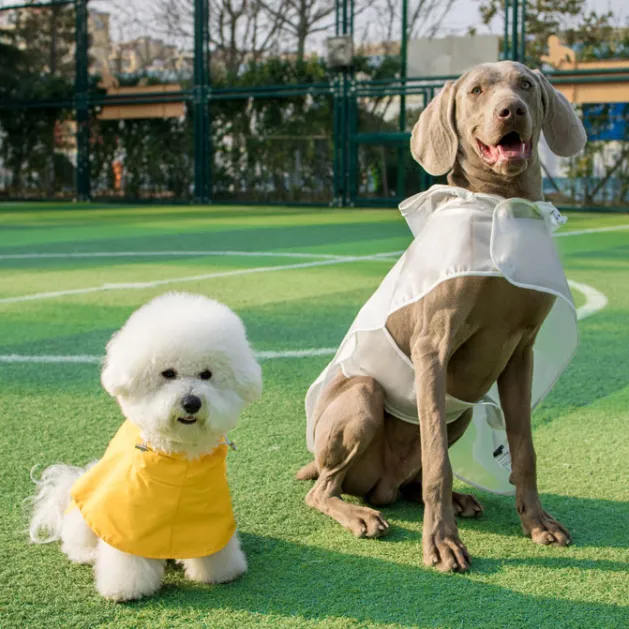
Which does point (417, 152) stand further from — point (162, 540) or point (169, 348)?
point (162, 540)

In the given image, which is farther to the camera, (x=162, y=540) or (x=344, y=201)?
(x=344, y=201)

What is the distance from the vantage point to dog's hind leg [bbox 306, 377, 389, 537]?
322 cm

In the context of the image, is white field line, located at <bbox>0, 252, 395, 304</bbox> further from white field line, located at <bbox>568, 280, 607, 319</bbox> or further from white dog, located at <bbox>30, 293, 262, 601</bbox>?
white dog, located at <bbox>30, 293, 262, 601</bbox>

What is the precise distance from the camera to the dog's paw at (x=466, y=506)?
10.9 ft

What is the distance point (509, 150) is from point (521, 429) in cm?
96

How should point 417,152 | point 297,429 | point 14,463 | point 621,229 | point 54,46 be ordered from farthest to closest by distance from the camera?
point 54,46
point 621,229
point 297,429
point 14,463
point 417,152

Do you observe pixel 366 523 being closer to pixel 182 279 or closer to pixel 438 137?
pixel 438 137

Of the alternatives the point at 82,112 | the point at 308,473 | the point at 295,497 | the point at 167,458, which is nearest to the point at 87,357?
the point at 308,473

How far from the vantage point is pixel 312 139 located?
2180 cm

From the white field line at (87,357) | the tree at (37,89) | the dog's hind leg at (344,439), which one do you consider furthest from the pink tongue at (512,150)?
the tree at (37,89)

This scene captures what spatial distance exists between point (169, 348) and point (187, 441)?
0.27m

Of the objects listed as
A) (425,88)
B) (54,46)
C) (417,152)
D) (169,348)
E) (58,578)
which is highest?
(54,46)

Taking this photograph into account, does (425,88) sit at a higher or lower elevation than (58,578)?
higher

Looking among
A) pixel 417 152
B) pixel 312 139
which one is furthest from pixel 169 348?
pixel 312 139
